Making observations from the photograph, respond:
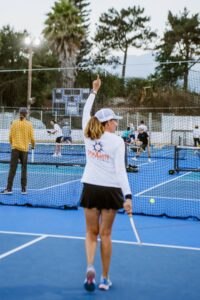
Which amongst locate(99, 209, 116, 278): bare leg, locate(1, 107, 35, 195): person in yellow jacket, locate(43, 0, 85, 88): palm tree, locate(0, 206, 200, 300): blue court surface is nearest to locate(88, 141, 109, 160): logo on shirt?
locate(99, 209, 116, 278): bare leg

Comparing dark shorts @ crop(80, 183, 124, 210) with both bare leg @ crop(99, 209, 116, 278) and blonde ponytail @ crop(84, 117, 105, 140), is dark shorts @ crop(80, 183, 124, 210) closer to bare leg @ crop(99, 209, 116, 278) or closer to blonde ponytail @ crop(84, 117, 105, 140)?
bare leg @ crop(99, 209, 116, 278)

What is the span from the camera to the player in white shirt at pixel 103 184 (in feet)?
15.6

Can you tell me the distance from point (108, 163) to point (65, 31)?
1717 inches

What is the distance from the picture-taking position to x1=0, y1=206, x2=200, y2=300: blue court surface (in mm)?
4871

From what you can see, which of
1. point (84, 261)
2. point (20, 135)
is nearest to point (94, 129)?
point (84, 261)

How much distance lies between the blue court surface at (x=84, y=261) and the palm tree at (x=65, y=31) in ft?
125

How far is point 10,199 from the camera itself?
35.1 ft

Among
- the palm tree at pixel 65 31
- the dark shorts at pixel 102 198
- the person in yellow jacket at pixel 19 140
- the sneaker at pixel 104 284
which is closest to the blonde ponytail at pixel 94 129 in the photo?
the dark shorts at pixel 102 198

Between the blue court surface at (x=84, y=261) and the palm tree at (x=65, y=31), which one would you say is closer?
the blue court surface at (x=84, y=261)

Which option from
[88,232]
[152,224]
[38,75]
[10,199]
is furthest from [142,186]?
[38,75]

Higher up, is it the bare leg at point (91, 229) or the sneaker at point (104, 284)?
the bare leg at point (91, 229)

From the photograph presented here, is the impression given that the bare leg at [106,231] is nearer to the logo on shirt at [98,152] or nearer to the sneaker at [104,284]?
the sneaker at [104,284]

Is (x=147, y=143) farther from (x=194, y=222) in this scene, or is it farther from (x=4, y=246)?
(x=4, y=246)

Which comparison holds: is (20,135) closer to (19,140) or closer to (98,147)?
(19,140)
